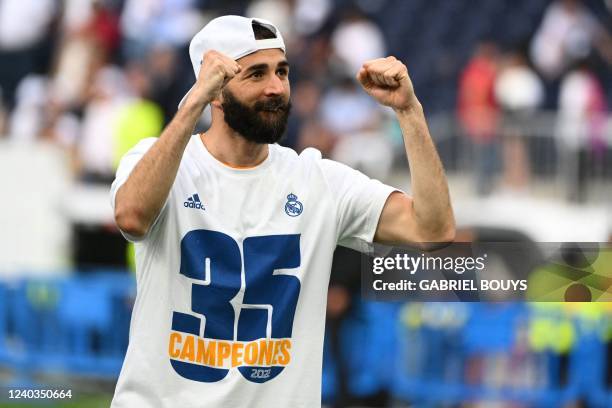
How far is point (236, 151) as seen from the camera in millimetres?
4504

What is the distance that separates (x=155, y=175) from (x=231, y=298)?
49 cm

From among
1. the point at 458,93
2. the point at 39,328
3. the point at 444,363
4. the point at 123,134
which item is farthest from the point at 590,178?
the point at 39,328

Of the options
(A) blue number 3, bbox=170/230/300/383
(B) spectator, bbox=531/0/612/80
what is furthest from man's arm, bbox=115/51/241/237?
(B) spectator, bbox=531/0/612/80

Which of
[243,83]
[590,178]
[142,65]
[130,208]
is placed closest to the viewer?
[130,208]

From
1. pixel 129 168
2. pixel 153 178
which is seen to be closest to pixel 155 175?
pixel 153 178

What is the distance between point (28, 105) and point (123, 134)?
1.91 m

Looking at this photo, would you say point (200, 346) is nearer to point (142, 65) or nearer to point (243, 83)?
point (243, 83)

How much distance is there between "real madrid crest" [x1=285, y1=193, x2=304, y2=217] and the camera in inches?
176

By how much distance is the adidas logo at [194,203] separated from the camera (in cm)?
436

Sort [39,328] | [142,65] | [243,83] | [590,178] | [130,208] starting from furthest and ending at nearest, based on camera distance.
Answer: [142,65] → [590,178] → [39,328] → [243,83] → [130,208]

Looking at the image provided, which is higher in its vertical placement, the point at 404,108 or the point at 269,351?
the point at 404,108

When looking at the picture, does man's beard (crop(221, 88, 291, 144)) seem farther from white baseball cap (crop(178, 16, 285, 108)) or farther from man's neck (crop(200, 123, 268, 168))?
white baseball cap (crop(178, 16, 285, 108))

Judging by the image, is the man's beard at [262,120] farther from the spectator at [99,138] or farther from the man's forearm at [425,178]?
the spectator at [99,138]

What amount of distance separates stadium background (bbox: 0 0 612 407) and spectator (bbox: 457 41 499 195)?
2cm
